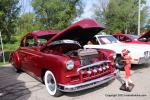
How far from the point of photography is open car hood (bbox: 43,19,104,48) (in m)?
5.38

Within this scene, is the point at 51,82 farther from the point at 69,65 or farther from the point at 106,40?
the point at 106,40

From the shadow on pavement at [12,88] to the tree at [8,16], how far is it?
5.43 metres

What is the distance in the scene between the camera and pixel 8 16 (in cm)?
1395

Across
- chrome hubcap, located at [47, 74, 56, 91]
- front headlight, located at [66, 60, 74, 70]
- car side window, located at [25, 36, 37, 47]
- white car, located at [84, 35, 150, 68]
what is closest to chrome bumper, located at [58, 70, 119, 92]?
front headlight, located at [66, 60, 74, 70]

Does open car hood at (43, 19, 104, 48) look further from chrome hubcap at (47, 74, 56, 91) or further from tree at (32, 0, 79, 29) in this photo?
tree at (32, 0, 79, 29)

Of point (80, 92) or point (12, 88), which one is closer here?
point (80, 92)

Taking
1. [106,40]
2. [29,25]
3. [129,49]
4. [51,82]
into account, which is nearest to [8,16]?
[106,40]

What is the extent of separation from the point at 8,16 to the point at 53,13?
43.2 ft

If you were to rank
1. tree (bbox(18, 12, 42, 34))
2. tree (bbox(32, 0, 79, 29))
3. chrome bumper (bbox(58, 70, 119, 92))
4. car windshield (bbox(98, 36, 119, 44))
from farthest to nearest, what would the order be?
tree (bbox(18, 12, 42, 34)), tree (bbox(32, 0, 79, 29)), car windshield (bbox(98, 36, 119, 44)), chrome bumper (bbox(58, 70, 119, 92))

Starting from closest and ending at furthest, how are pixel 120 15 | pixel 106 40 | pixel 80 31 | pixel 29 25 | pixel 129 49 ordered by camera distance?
pixel 80 31
pixel 129 49
pixel 106 40
pixel 29 25
pixel 120 15

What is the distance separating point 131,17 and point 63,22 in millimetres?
16542

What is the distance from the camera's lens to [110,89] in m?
6.23

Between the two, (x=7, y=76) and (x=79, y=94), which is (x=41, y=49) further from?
(x=7, y=76)

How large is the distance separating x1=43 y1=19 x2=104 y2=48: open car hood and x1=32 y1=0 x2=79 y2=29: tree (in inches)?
785
